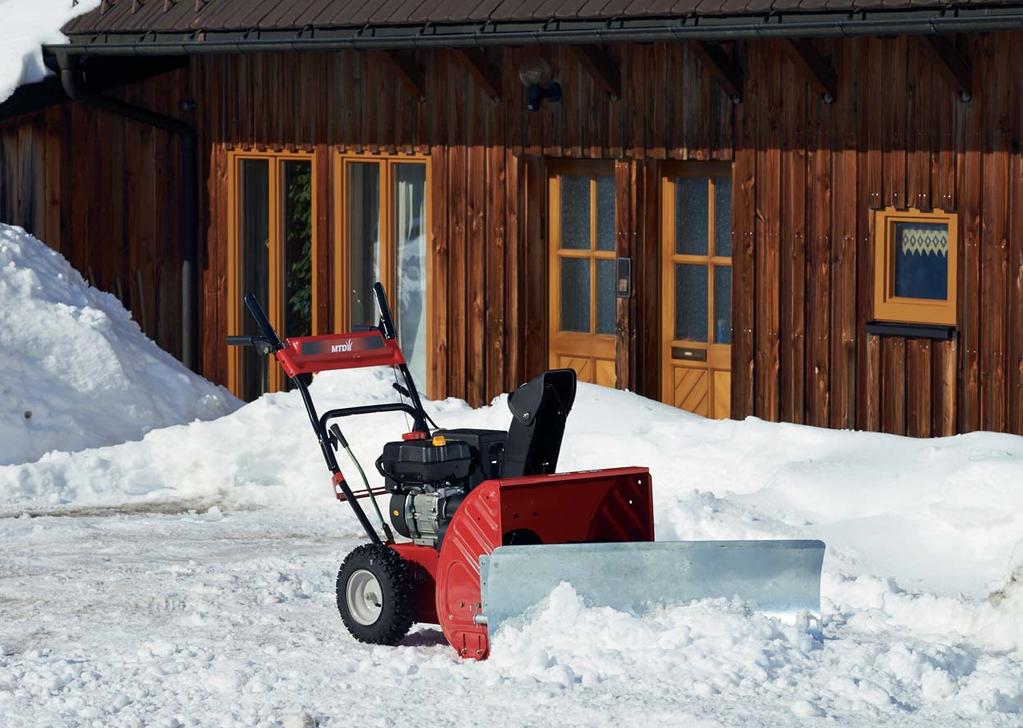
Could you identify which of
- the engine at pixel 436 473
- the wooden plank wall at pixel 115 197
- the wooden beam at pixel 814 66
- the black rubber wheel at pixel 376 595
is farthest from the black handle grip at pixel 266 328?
the wooden plank wall at pixel 115 197

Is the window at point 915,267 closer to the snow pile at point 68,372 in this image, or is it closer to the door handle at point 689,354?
the door handle at point 689,354

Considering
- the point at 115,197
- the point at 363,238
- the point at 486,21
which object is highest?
the point at 486,21

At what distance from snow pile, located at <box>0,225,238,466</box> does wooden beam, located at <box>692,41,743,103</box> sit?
4.86 meters

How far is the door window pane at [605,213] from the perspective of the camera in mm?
14750

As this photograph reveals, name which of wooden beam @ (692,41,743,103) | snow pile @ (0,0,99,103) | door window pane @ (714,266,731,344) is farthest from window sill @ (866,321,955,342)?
snow pile @ (0,0,99,103)

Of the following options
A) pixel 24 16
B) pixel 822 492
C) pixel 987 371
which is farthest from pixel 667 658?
pixel 24 16

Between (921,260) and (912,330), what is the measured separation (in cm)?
46

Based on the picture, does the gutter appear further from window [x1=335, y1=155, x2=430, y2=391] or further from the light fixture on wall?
window [x1=335, y1=155, x2=430, y2=391]

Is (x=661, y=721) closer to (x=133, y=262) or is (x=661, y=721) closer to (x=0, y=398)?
(x=0, y=398)

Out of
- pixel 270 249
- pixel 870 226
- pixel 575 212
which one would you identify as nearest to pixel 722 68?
pixel 870 226

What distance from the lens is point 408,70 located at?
605 inches

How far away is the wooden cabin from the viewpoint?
1277 cm

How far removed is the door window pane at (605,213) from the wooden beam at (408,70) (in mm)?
1627

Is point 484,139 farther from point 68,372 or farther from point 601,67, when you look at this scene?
point 68,372
